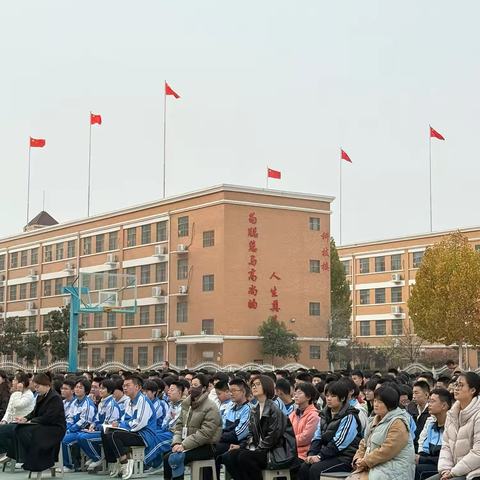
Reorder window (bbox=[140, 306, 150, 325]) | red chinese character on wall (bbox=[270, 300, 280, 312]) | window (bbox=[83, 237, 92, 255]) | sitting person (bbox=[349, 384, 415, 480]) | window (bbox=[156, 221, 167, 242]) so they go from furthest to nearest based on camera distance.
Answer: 1. window (bbox=[83, 237, 92, 255])
2. window (bbox=[140, 306, 150, 325])
3. window (bbox=[156, 221, 167, 242])
4. red chinese character on wall (bbox=[270, 300, 280, 312])
5. sitting person (bbox=[349, 384, 415, 480])

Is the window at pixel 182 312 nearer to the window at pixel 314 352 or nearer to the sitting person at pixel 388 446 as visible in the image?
the window at pixel 314 352

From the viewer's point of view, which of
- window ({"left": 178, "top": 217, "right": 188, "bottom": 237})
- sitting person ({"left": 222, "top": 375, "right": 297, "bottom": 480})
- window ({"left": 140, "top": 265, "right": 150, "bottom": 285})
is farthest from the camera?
window ({"left": 140, "top": 265, "right": 150, "bottom": 285})

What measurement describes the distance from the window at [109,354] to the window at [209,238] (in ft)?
33.8

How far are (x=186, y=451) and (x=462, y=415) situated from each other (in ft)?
12.6

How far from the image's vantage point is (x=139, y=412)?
1280cm

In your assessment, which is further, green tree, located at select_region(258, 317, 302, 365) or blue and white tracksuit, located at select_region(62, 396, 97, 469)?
green tree, located at select_region(258, 317, 302, 365)

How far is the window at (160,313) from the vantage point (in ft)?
160

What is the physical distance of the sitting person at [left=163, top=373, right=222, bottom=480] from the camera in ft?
34.9

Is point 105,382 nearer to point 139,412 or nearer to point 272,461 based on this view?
point 139,412

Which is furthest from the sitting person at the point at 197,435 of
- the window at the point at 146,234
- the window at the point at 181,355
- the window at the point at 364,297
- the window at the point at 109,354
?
the window at the point at 364,297

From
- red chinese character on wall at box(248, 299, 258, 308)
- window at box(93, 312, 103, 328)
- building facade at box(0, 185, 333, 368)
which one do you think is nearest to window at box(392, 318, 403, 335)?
building facade at box(0, 185, 333, 368)

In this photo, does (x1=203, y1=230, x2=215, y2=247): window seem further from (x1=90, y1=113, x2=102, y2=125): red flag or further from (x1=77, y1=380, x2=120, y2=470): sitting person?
(x1=77, y1=380, x2=120, y2=470): sitting person

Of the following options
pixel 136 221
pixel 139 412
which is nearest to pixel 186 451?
pixel 139 412

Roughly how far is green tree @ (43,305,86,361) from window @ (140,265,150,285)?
4394 mm
